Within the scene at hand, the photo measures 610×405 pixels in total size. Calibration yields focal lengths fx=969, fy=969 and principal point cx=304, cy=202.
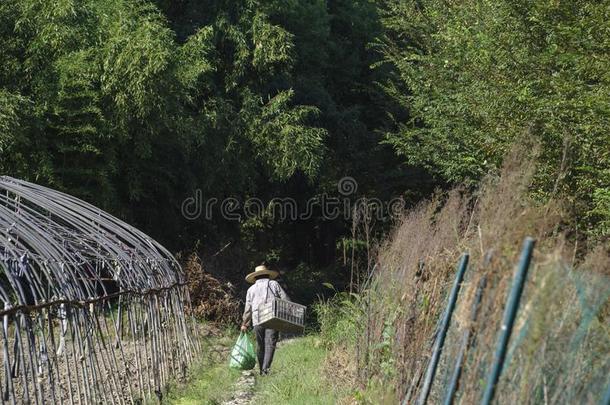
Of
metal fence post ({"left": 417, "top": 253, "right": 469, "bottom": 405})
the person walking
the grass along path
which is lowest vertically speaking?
the grass along path

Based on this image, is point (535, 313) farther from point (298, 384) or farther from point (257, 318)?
point (257, 318)

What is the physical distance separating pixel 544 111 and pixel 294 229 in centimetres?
1572

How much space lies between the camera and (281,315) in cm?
1238

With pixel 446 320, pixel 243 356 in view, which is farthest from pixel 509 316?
pixel 243 356

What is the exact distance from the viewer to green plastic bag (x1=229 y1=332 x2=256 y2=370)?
41.0 ft

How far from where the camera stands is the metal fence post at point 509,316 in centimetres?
454

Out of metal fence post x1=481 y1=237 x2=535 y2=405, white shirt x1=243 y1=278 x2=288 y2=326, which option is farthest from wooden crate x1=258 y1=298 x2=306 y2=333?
metal fence post x1=481 y1=237 x2=535 y2=405

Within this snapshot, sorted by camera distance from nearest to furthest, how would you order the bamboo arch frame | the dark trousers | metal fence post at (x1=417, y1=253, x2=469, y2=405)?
metal fence post at (x1=417, y1=253, x2=469, y2=405), the bamboo arch frame, the dark trousers

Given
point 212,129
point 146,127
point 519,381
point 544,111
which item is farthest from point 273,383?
point 212,129

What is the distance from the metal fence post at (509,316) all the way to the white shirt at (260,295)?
8.21 meters

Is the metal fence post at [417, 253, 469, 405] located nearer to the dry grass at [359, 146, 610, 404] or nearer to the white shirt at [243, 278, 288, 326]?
the dry grass at [359, 146, 610, 404]

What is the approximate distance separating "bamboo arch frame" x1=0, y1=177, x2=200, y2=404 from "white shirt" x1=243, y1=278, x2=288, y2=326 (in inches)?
44.8

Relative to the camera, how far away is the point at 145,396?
10938 millimetres

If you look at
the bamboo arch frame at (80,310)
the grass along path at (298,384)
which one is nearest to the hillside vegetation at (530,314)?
the grass along path at (298,384)
